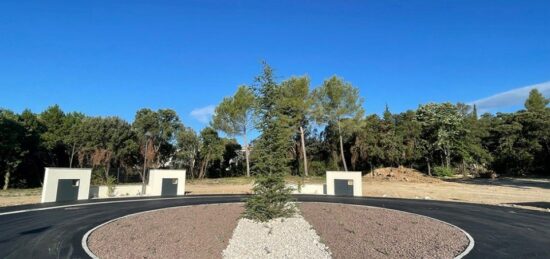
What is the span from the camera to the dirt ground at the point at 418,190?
81.7ft

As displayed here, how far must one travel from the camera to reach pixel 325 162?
157 feet

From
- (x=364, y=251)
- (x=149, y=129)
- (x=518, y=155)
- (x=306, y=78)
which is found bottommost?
(x=364, y=251)

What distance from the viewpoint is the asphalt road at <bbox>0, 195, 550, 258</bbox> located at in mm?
9766

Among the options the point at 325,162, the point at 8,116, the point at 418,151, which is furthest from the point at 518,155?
the point at 8,116

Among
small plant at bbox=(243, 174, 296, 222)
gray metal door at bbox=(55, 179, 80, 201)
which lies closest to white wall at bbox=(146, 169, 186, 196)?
gray metal door at bbox=(55, 179, 80, 201)

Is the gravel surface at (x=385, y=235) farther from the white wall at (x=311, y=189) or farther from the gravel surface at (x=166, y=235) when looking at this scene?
the white wall at (x=311, y=189)

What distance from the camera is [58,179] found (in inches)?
878

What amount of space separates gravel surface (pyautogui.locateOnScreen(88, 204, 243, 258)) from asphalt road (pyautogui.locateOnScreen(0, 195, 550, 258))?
79 centimetres

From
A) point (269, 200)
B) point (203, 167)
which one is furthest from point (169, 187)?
point (203, 167)

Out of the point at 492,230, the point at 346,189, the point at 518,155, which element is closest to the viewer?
the point at 492,230

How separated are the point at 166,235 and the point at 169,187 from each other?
673 inches

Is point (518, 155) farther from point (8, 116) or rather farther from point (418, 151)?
point (8, 116)

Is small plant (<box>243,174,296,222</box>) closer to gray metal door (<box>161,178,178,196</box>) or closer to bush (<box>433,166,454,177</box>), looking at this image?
gray metal door (<box>161,178,178,196</box>)

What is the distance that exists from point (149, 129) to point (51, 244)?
122 feet
